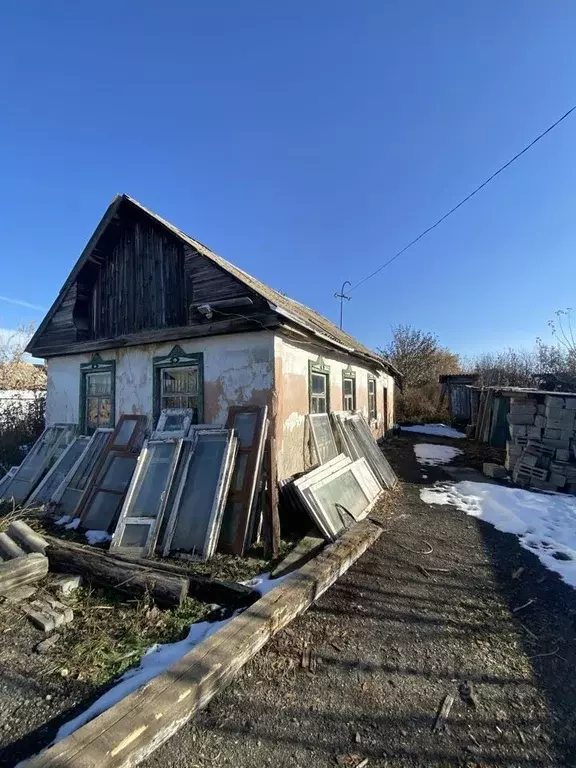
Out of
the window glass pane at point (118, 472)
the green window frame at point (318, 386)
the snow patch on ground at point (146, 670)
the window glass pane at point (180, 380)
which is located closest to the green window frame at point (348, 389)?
the green window frame at point (318, 386)

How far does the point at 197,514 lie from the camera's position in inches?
194

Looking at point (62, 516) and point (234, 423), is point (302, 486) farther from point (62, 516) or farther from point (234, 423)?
point (62, 516)

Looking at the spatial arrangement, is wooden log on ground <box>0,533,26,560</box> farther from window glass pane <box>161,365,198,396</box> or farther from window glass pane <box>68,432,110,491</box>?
window glass pane <box>161,365,198,396</box>

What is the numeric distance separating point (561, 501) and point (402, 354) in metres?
21.1

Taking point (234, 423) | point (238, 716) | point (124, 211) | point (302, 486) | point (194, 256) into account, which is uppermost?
point (124, 211)

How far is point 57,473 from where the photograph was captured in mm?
6910

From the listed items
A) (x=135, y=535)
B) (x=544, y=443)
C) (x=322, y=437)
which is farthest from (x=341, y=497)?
(x=544, y=443)

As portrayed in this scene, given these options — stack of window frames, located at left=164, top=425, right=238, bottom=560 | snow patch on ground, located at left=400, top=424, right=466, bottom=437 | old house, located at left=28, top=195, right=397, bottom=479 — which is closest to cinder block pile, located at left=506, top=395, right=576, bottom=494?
old house, located at left=28, top=195, right=397, bottom=479

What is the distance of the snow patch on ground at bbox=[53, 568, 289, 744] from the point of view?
2.30 meters

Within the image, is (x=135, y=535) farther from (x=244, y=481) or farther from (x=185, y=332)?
(x=185, y=332)

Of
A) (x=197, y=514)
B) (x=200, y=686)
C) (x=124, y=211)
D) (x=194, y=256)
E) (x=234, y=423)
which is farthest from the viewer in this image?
(x=124, y=211)

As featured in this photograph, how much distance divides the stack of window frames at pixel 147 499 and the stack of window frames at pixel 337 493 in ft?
6.00

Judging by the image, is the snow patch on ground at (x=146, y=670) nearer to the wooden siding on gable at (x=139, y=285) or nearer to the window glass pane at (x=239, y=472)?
the window glass pane at (x=239, y=472)

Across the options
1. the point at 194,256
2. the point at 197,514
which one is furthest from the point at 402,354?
the point at 197,514
